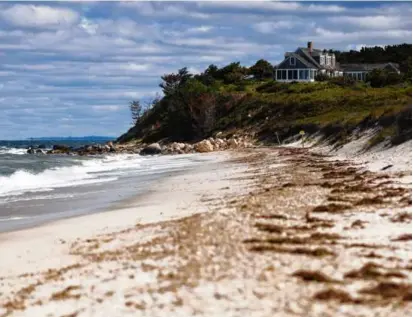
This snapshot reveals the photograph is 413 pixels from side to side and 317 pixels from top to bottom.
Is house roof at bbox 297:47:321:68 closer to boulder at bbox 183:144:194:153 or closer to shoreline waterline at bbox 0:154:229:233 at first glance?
boulder at bbox 183:144:194:153

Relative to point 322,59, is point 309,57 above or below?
above

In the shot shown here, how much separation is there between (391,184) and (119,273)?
9.76 meters

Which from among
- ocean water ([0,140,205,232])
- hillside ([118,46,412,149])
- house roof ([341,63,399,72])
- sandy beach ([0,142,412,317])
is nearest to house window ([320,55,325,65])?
house roof ([341,63,399,72])

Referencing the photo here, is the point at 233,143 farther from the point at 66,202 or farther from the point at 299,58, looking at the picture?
the point at 66,202

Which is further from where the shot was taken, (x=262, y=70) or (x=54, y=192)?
(x=262, y=70)

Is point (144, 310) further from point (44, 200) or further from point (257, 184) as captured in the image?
point (44, 200)

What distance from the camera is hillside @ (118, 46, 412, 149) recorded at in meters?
66.8

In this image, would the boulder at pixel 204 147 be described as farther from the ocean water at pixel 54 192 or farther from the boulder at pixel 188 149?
the ocean water at pixel 54 192

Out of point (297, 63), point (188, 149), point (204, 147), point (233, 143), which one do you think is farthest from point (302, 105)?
point (297, 63)

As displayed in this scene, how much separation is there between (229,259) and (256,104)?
235 ft

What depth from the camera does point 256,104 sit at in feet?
271

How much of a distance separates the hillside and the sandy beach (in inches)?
1426

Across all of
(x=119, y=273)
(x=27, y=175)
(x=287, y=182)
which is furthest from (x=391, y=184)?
(x=27, y=175)

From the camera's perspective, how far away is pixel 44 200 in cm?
2619
